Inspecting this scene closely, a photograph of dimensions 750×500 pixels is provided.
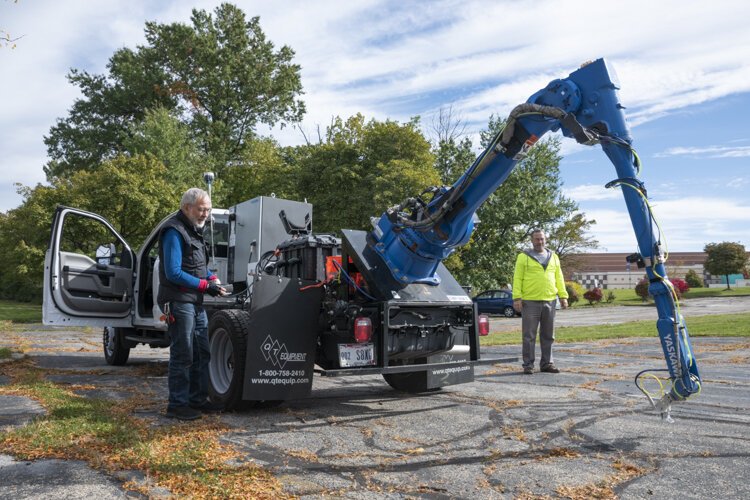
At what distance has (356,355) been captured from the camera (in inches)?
221

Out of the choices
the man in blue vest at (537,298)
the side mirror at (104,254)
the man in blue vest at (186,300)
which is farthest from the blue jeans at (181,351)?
the man in blue vest at (537,298)

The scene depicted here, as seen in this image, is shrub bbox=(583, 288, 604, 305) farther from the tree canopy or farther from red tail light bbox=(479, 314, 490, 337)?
red tail light bbox=(479, 314, 490, 337)

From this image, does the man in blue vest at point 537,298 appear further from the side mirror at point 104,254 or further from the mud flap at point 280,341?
the side mirror at point 104,254

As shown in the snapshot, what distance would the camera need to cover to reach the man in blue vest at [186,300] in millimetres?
5418

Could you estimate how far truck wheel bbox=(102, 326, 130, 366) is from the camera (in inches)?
370

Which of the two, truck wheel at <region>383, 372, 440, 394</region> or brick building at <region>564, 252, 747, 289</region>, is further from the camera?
brick building at <region>564, 252, 747, 289</region>

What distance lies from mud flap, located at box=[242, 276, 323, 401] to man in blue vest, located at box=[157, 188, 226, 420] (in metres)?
0.43

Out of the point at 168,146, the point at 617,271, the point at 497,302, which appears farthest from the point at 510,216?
the point at 617,271

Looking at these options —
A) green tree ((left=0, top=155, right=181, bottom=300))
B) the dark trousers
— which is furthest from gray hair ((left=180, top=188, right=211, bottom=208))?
green tree ((left=0, top=155, right=181, bottom=300))

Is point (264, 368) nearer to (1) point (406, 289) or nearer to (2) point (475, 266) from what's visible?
(1) point (406, 289)

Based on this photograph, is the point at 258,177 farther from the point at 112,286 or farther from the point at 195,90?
the point at 112,286

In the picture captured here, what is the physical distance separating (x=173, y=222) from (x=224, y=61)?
35.6m

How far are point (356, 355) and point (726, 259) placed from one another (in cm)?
5612

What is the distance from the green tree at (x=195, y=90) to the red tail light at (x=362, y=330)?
32749mm
